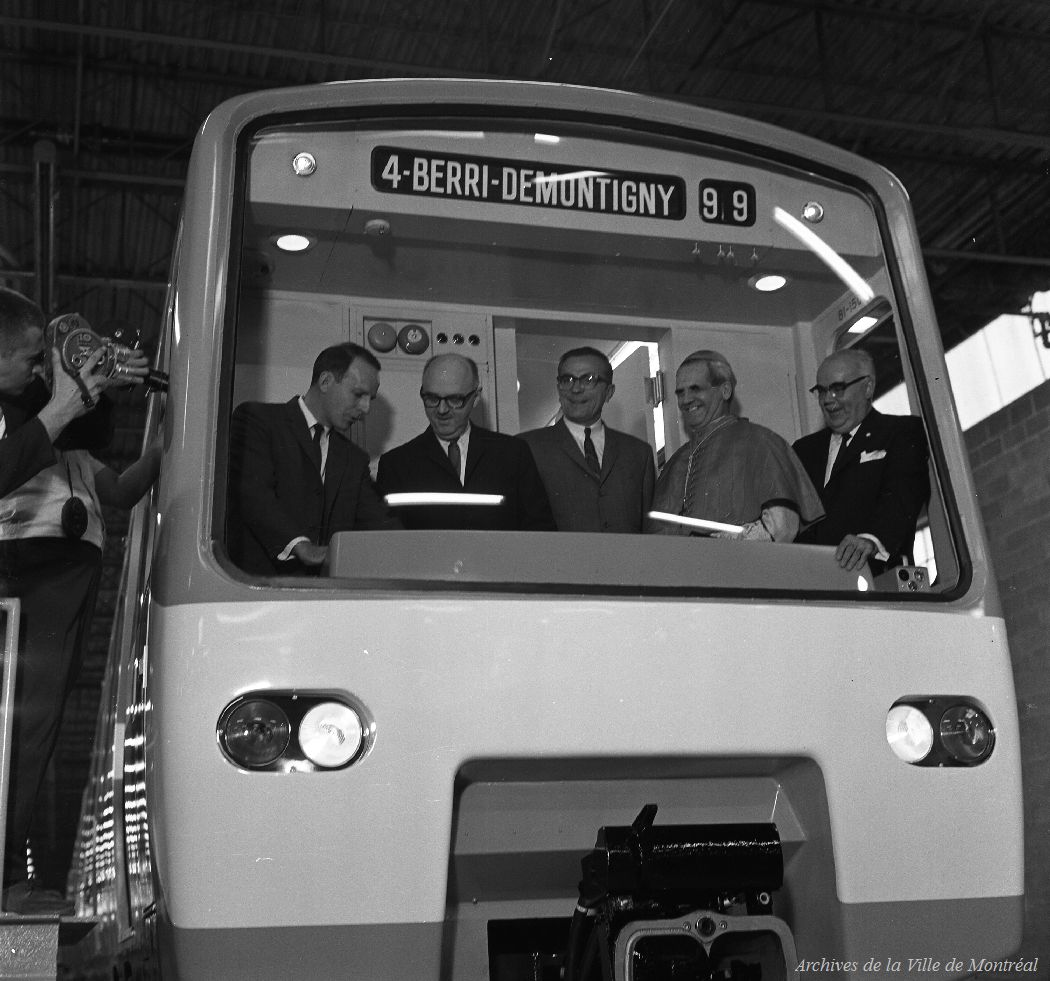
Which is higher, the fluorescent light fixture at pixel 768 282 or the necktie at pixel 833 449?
the fluorescent light fixture at pixel 768 282

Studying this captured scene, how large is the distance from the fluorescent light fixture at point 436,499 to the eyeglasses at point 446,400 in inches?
11.1

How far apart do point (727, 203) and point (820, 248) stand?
27 cm

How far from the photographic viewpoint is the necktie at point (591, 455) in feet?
11.4

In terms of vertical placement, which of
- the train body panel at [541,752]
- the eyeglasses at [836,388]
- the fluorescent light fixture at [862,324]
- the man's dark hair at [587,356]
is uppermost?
the fluorescent light fixture at [862,324]

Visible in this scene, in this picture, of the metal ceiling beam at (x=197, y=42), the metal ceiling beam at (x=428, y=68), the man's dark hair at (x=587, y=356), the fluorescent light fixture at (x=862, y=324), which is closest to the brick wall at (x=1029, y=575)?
the metal ceiling beam at (x=428, y=68)

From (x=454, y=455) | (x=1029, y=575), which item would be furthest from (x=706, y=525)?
(x=1029, y=575)

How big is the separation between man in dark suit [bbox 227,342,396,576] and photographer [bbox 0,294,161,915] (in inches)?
15.5

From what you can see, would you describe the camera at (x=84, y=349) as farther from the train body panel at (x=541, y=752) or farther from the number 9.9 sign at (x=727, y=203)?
the number 9.9 sign at (x=727, y=203)

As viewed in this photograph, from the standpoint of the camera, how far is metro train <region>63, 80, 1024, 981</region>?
253cm

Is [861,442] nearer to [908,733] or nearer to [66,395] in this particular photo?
[908,733]

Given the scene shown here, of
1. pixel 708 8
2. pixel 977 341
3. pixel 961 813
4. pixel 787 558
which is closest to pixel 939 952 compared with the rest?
pixel 961 813

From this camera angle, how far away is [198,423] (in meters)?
2.86

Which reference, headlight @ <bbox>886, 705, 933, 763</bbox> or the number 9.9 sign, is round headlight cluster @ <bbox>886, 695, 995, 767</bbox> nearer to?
headlight @ <bbox>886, 705, 933, 763</bbox>

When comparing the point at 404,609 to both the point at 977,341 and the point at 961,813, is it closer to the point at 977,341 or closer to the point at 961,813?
the point at 961,813
